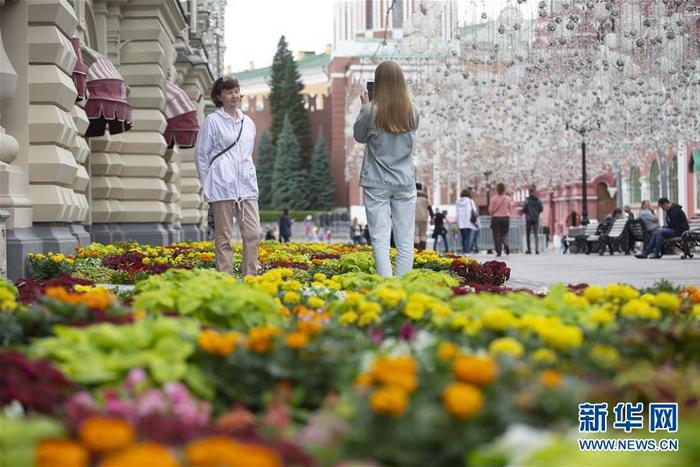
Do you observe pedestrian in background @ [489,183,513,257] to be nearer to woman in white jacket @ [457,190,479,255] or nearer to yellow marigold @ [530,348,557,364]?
woman in white jacket @ [457,190,479,255]

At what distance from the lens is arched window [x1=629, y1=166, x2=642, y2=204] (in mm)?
76744

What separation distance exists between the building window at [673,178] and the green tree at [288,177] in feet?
206

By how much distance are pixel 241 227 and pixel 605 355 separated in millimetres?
7907

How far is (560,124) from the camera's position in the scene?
48.1m

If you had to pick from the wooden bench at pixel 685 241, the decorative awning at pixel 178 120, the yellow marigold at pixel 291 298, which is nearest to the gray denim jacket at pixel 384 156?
the yellow marigold at pixel 291 298

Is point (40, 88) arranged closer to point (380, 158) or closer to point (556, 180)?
point (380, 158)

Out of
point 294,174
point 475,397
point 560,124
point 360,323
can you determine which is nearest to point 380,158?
point 360,323

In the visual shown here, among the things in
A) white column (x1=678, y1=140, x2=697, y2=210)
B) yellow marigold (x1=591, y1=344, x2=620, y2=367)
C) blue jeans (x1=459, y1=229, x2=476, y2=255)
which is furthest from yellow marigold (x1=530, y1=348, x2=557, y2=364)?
white column (x1=678, y1=140, x2=697, y2=210)

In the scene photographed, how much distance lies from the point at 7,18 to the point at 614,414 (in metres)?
13.4

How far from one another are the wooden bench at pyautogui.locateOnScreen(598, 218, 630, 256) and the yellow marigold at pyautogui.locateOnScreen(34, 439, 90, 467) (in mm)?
33182

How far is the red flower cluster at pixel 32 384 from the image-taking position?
13.0 feet

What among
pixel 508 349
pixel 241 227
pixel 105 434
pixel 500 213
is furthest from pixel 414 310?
pixel 500 213

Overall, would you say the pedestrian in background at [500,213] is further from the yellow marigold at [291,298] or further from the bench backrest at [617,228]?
the yellow marigold at [291,298]

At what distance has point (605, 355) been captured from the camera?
466 cm
